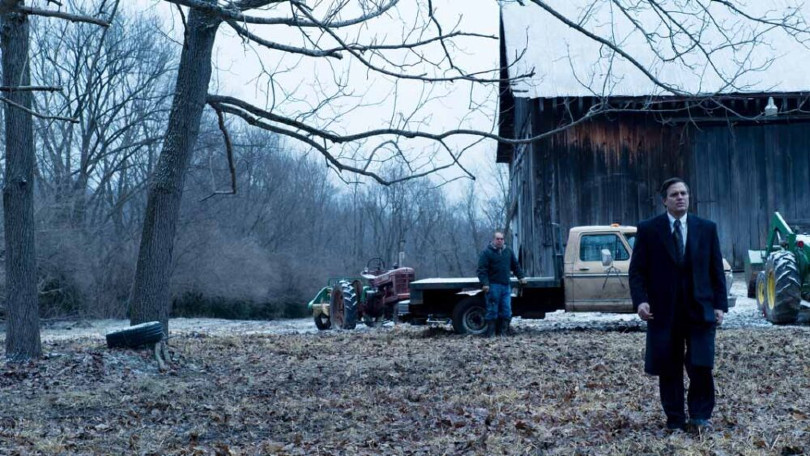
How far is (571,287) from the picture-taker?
17.4 meters

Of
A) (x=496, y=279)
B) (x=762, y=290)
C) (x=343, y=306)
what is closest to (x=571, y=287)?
(x=496, y=279)

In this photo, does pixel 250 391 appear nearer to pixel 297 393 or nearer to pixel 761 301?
pixel 297 393

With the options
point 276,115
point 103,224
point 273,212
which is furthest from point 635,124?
point 273,212

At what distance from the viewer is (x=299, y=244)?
190 ft

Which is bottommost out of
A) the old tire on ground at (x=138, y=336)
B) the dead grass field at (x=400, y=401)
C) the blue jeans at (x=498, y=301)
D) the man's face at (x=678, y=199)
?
the dead grass field at (x=400, y=401)

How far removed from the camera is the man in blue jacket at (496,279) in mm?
16328

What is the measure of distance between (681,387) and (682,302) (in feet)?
2.09

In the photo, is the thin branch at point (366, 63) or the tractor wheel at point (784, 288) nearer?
the thin branch at point (366, 63)

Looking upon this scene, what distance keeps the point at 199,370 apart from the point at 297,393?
255 centimetres

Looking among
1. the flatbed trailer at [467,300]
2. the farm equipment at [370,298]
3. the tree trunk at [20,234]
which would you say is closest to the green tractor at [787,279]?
the flatbed trailer at [467,300]

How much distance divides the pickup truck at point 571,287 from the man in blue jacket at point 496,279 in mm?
724

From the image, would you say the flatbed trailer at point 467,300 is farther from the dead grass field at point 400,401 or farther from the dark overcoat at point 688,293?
the dark overcoat at point 688,293

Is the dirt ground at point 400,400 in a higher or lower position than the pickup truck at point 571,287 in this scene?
lower

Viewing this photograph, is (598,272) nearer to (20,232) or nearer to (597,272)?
(597,272)
